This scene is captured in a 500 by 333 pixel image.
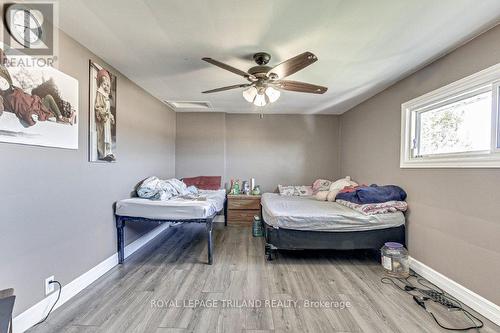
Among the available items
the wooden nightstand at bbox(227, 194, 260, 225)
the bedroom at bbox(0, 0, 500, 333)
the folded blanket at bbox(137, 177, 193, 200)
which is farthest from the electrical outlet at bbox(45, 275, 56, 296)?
the wooden nightstand at bbox(227, 194, 260, 225)

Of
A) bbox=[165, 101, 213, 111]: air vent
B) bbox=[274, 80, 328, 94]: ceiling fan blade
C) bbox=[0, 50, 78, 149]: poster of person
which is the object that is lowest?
bbox=[0, 50, 78, 149]: poster of person

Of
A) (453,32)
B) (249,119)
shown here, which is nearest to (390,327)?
(453,32)

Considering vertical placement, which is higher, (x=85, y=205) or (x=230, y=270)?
(x=85, y=205)

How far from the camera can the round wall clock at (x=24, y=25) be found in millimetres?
1593

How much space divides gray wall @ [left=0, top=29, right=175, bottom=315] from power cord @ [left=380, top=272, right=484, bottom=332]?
3033 millimetres

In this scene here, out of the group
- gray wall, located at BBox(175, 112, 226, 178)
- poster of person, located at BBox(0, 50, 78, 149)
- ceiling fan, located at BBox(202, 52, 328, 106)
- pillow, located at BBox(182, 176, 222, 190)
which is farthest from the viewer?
gray wall, located at BBox(175, 112, 226, 178)

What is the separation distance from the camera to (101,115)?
2.51 meters

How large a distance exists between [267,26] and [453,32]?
154cm

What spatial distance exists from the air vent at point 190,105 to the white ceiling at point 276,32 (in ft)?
4.29

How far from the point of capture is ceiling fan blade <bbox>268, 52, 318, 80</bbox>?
1.90 meters

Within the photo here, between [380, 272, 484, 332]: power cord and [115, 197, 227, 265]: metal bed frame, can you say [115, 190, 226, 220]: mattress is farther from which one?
[380, 272, 484, 332]: power cord

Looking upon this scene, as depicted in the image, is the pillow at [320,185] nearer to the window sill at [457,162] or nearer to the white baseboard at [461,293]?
the window sill at [457,162]

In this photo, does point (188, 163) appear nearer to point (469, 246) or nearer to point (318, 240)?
point (318, 240)

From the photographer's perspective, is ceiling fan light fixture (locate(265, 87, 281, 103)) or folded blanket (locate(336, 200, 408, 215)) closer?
ceiling fan light fixture (locate(265, 87, 281, 103))
